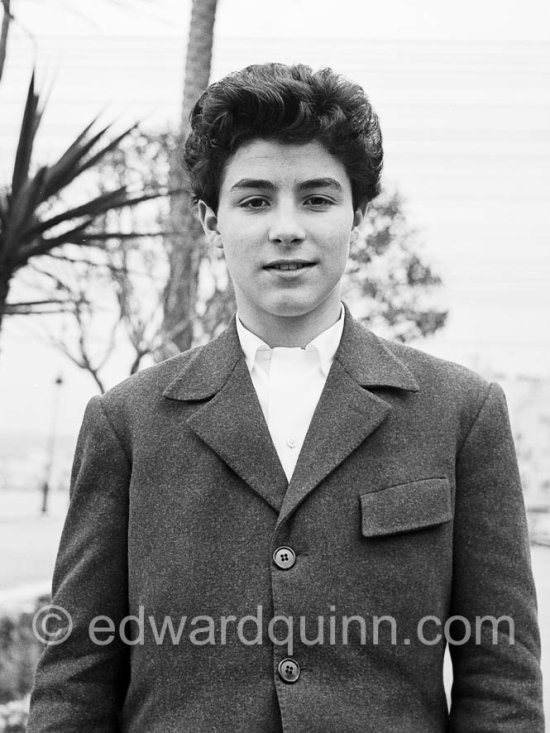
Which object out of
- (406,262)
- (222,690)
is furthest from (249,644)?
(406,262)

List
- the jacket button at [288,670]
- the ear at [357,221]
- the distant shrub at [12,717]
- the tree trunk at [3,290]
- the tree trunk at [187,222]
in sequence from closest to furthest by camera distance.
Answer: the jacket button at [288,670] < the ear at [357,221] < the tree trunk at [3,290] < the distant shrub at [12,717] < the tree trunk at [187,222]

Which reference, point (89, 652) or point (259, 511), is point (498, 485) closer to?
point (259, 511)

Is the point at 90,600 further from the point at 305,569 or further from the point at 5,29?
the point at 5,29

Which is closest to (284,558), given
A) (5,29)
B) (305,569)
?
(305,569)

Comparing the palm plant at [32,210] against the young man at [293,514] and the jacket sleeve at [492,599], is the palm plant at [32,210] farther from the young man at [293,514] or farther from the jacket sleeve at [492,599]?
the jacket sleeve at [492,599]

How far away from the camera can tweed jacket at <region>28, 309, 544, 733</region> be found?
1.29 m

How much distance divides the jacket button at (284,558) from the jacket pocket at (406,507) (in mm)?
103

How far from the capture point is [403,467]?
1362 millimetres

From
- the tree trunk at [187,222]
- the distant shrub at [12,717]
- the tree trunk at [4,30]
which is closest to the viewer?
the tree trunk at [4,30]

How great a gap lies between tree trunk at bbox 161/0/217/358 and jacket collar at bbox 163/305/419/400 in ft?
11.6

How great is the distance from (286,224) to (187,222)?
3.93m

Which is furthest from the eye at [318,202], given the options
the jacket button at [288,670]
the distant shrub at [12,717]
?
the distant shrub at [12,717]

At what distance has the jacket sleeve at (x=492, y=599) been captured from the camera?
1.29 metres

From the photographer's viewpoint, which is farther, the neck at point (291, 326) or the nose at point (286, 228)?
the neck at point (291, 326)
